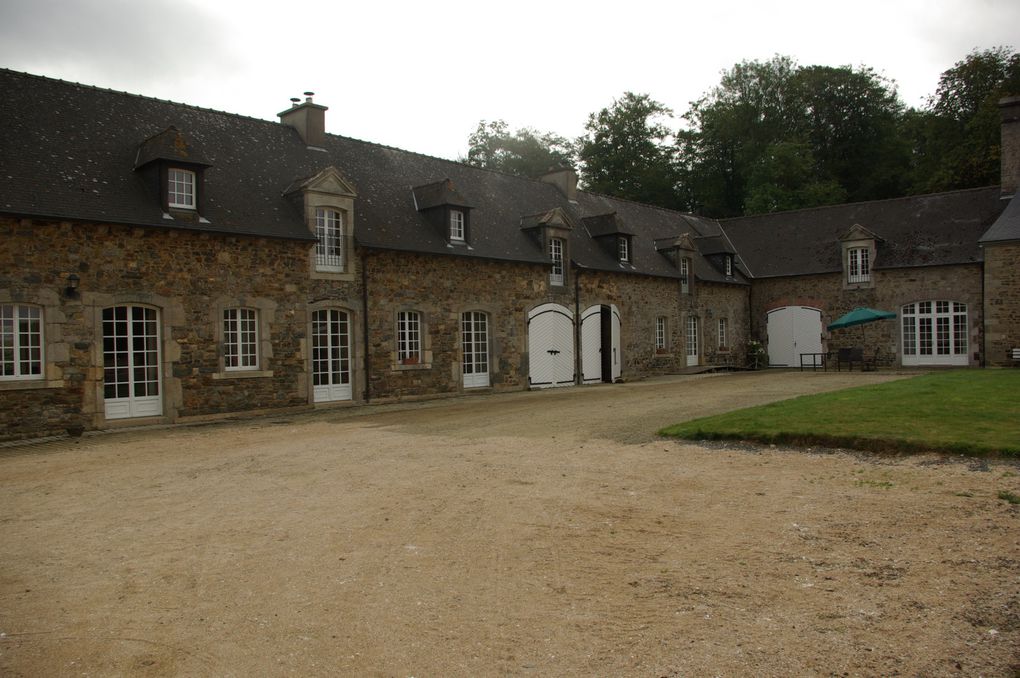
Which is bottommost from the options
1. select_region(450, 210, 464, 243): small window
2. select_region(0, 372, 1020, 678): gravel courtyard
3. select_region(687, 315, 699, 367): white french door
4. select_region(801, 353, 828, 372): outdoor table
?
select_region(0, 372, 1020, 678): gravel courtyard

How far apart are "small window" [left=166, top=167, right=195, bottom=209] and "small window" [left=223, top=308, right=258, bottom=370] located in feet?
6.87

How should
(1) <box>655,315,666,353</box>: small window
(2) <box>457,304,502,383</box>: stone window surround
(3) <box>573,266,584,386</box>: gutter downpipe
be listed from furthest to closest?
(1) <box>655,315,666,353</box>: small window, (3) <box>573,266,584,386</box>: gutter downpipe, (2) <box>457,304,502,383</box>: stone window surround

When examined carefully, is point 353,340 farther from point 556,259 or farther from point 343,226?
point 556,259

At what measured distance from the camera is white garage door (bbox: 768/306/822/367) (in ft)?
92.5

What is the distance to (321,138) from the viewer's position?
18.7 metres

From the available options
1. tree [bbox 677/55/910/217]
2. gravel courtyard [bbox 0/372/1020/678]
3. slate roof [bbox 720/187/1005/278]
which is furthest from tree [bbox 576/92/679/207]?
gravel courtyard [bbox 0/372/1020/678]

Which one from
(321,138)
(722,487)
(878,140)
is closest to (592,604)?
(722,487)

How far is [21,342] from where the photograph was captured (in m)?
12.2

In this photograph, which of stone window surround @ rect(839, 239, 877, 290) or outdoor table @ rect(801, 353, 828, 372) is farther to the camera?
outdoor table @ rect(801, 353, 828, 372)

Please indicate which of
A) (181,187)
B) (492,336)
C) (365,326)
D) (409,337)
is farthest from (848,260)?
(181,187)

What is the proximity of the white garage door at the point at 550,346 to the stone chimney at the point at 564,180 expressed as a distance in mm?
5324

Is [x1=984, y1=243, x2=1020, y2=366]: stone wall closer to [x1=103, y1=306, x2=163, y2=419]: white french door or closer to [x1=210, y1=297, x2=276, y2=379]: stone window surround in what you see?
[x1=210, y1=297, x2=276, y2=379]: stone window surround

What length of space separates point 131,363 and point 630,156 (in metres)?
34.3

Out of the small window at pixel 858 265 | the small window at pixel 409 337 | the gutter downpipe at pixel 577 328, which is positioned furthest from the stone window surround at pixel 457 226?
the small window at pixel 858 265
